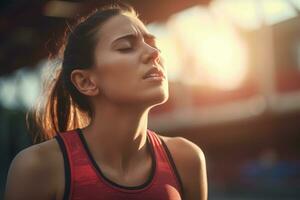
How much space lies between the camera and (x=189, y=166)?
1.95 m

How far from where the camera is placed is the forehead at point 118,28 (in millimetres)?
1866

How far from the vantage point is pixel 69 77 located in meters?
2.01

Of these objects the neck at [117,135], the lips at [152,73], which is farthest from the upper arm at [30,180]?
the lips at [152,73]

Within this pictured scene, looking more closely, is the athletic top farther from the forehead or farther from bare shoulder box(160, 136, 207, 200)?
the forehead

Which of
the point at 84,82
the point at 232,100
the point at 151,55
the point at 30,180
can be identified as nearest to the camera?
the point at 30,180

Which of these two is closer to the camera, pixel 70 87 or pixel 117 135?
pixel 117 135

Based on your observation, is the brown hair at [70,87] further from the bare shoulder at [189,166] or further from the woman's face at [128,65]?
the bare shoulder at [189,166]

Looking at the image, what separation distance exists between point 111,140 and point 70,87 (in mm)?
286

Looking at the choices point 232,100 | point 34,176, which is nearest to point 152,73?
point 34,176

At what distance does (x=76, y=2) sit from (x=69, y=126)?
5.72 m

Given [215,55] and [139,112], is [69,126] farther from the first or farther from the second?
[215,55]

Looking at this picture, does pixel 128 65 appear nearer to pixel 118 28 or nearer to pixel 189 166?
pixel 118 28

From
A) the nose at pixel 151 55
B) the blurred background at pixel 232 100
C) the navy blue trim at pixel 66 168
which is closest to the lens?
the navy blue trim at pixel 66 168

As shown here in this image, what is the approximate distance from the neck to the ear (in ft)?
0.22
